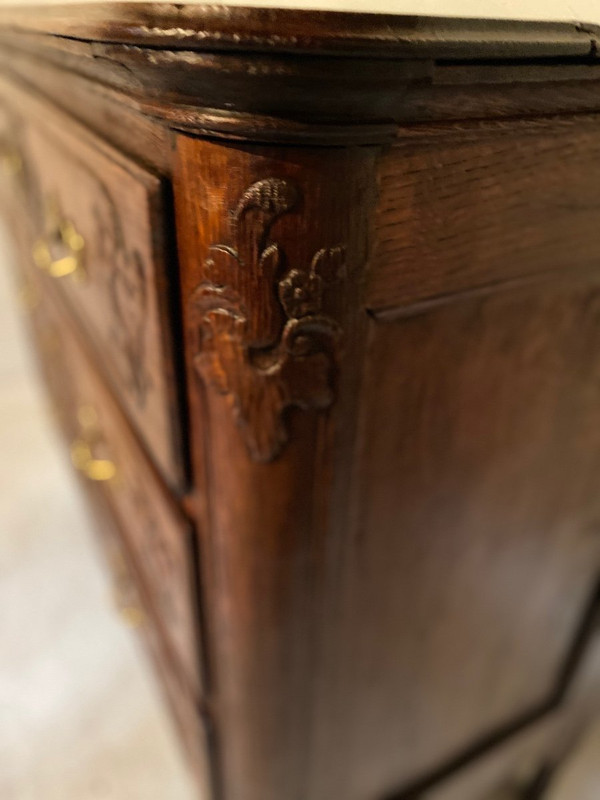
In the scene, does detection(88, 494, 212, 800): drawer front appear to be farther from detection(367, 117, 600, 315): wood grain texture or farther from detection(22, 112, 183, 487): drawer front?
detection(367, 117, 600, 315): wood grain texture

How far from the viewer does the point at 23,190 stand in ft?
2.26

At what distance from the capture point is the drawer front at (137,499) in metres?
0.45

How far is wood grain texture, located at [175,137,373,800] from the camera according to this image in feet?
0.81

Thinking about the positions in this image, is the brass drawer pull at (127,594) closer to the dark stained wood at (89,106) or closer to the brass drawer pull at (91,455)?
the brass drawer pull at (91,455)

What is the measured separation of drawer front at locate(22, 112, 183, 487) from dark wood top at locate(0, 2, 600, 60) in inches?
2.7

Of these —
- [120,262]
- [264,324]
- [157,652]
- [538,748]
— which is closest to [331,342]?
[264,324]

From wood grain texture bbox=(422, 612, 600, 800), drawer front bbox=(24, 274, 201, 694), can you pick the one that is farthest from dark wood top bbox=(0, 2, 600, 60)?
wood grain texture bbox=(422, 612, 600, 800)

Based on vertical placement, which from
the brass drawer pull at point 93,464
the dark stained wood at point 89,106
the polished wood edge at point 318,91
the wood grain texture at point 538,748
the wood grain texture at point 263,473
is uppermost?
the polished wood edge at point 318,91

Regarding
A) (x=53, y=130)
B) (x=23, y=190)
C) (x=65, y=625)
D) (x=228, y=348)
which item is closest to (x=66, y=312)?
(x=23, y=190)

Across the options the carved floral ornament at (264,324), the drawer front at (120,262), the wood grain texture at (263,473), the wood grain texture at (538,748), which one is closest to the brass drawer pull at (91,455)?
the drawer front at (120,262)

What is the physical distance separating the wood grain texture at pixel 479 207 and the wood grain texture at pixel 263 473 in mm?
21

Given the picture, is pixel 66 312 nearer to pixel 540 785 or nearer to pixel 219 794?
pixel 219 794

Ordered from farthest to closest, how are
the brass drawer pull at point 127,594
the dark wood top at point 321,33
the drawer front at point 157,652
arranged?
the brass drawer pull at point 127,594, the drawer front at point 157,652, the dark wood top at point 321,33

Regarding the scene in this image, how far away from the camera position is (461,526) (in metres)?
0.45
